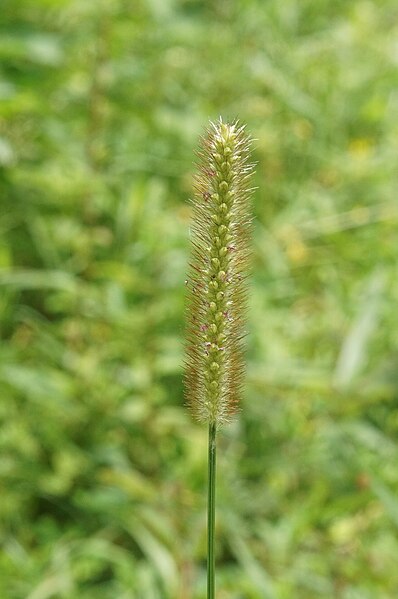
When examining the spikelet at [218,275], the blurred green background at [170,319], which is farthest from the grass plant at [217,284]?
the blurred green background at [170,319]

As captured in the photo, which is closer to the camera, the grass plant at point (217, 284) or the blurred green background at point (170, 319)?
the grass plant at point (217, 284)

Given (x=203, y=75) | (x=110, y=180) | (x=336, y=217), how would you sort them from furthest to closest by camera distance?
(x=203, y=75) < (x=336, y=217) < (x=110, y=180)

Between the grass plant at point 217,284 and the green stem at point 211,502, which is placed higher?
the grass plant at point 217,284

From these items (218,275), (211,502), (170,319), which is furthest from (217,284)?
(170,319)

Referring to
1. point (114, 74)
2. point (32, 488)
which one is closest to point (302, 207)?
point (114, 74)

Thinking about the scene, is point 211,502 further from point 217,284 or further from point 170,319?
point 170,319

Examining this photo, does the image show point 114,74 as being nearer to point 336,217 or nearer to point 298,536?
point 336,217

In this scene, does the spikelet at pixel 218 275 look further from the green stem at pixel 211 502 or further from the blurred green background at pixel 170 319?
the blurred green background at pixel 170 319
